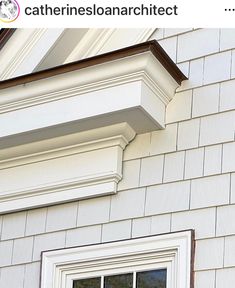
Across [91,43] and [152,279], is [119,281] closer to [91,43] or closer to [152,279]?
[152,279]

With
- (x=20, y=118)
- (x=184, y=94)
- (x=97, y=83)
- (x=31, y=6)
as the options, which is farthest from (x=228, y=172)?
(x=31, y=6)

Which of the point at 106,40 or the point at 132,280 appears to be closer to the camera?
the point at 132,280

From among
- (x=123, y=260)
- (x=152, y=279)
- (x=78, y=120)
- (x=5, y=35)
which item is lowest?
(x=152, y=279)

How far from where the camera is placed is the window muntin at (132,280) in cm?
528

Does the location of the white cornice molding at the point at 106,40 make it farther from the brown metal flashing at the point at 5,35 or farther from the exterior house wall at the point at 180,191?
the brown metal flashing at the point at 5,35

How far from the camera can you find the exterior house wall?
5137 mm

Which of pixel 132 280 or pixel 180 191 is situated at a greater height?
pixel 180 191

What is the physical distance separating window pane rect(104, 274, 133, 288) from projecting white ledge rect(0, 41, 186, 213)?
55 cm

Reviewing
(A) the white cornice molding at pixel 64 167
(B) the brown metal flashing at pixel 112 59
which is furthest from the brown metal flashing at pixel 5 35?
(A) the white cornice molding at pixel 64 167

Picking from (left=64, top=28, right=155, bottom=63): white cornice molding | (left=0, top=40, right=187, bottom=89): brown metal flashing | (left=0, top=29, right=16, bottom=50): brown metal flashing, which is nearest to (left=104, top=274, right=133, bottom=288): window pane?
(left=0, top=40, right=187, bottom=89): brown metal flashing

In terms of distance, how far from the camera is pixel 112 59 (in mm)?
5465

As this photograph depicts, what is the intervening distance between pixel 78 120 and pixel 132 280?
1066mm

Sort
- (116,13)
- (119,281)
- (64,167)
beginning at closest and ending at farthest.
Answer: (119,281)
(64,167)
(116,13)

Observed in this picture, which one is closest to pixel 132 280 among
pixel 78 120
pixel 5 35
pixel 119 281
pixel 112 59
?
pixel 119 281
